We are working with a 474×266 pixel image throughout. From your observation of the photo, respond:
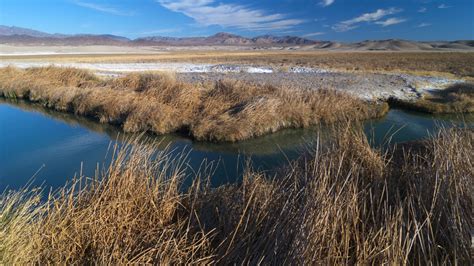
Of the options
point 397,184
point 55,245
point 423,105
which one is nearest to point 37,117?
point 55,245

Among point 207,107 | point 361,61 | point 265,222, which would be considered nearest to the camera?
point 265,222

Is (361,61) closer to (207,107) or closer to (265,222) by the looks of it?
(207,107)

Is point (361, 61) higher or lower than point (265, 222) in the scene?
higher

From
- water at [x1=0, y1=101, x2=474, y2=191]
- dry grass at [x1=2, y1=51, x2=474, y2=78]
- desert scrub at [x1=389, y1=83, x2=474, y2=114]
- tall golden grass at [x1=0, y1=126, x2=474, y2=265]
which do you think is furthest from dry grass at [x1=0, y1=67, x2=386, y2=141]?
dry grass at [x1=2, y1=51, x2=474, y2=78]

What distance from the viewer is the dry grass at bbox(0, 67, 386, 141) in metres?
14.6

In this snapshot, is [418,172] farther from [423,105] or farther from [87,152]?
[423,105]

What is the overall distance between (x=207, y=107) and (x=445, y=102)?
14.4m

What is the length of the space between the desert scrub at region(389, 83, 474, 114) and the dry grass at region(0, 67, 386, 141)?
3.04 metres

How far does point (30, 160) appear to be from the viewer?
11922mm

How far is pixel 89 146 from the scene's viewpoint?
1346 cm

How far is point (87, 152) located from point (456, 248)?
12287 millimetres

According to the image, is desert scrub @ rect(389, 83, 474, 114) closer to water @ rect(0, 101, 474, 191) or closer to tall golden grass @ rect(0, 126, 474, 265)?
water @ rect(0, 101, 474, 191)

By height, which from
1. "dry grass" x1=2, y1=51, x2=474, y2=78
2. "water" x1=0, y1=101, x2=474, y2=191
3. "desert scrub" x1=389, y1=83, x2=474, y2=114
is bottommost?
"water" x1=0, y1=101, x2=474, y2=191

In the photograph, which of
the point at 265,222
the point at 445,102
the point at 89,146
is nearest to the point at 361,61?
the point at 445,102
